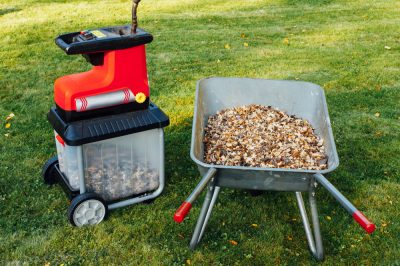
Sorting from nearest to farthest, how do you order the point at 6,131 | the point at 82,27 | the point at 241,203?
the point at 241,203 → the point at 6,131 → the point at 82,27

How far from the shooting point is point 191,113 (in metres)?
5.11

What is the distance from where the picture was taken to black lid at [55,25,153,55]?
3.04 meters

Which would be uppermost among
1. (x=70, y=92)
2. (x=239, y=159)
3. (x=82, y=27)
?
(x=70, y=92)

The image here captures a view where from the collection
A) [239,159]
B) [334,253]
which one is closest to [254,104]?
[239,159]

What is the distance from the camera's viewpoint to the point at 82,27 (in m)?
7.82

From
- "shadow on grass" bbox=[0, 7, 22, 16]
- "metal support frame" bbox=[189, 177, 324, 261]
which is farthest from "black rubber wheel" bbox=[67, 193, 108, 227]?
"shadow on grass" bbox=[0, 7, 22, 16]

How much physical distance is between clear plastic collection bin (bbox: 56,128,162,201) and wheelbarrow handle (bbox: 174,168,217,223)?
972 millimetres

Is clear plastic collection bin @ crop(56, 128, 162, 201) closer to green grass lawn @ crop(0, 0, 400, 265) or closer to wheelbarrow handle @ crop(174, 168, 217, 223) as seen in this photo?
green grass lawn @ crop(0, 0, 400, 265)

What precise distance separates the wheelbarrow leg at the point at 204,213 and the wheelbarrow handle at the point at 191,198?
0.21 meters

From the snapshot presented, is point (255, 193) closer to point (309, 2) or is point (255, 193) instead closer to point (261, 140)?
point (261, 140)

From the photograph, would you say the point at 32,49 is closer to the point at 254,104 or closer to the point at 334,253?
the point at 254,104

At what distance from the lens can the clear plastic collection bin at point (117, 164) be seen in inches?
135

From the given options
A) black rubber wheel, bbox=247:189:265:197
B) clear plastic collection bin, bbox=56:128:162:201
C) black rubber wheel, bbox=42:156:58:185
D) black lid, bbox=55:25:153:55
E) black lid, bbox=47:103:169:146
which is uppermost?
black lid, bbox=55:25:153:55

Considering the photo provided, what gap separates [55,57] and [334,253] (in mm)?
4465
